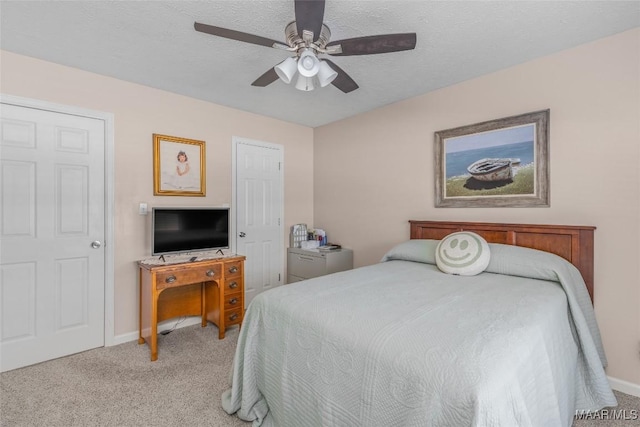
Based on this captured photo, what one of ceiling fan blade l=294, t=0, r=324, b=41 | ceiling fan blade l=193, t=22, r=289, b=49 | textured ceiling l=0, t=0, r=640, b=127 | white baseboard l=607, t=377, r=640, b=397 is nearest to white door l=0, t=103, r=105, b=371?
textured ceiling l=0, t=0, r=640, b=127

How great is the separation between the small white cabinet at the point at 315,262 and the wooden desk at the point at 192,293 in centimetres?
99

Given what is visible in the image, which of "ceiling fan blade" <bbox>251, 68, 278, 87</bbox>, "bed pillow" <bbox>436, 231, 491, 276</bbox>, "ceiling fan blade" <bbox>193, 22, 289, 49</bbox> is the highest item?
"ceiling fan blade" <bbox>193, 22, 289, 49</bbox>

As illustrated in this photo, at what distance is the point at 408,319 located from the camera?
140 cm

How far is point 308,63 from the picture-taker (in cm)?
176

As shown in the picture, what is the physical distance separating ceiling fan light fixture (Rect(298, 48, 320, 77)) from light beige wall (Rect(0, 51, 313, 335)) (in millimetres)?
2037

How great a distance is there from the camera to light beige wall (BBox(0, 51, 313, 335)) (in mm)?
2531

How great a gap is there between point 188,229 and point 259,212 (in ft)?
3.44

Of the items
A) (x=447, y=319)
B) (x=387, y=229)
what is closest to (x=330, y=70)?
(x=447, y=319)

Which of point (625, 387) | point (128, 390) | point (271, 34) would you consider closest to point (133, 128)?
point (271, 34)

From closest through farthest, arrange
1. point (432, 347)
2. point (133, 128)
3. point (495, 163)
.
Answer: point (432, 347), point (495, 163), point (133, 128)

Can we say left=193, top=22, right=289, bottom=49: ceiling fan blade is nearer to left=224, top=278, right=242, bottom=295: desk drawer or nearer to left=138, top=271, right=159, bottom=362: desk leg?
left=138, top=271, right=159, bottom=362: desk leg

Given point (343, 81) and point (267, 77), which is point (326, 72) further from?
point (267, 77)

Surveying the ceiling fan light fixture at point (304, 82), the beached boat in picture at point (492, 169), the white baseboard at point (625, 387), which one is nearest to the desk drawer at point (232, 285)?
the ceiling fan light fixture at point (304, 82)

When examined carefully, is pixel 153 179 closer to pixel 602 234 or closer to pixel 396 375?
pixel 396 375
